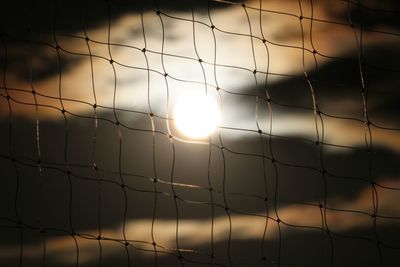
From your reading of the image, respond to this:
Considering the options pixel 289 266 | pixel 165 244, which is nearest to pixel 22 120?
pixel 165 244

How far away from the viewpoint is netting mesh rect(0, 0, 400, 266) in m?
1.81

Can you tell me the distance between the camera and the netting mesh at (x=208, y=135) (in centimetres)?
181

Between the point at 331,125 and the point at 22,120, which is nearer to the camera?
the point at 22,120

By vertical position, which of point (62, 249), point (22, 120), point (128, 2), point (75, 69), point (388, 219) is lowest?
point (62, 249)

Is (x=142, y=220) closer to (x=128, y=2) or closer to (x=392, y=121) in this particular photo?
(x=128, y=2)

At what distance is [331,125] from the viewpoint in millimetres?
2018

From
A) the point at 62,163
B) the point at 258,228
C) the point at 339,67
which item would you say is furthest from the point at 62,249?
the point at 339,67

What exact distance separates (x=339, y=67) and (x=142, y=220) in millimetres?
624

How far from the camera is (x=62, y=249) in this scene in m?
1.82

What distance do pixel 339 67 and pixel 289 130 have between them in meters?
0.21

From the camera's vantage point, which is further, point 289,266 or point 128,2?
point 289,266

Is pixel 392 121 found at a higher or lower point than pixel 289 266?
higher

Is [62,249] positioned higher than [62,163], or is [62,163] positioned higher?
[62,163]

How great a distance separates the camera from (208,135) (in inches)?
74.2
